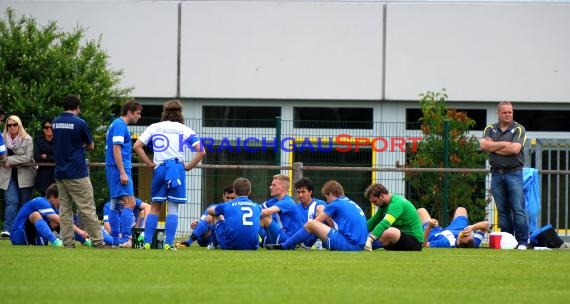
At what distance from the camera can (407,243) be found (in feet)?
50.0

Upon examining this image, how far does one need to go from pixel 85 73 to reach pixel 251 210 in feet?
25.7

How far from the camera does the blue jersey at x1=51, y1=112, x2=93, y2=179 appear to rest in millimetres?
13898

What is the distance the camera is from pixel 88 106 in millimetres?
20875

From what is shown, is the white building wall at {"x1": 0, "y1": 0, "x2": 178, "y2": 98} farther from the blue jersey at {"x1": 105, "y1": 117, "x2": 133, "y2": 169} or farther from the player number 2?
the player number 2

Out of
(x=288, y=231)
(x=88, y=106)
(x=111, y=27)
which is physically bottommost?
(x=288, y=231)

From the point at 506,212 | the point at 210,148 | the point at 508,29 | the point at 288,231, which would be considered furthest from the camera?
the point at 508,29

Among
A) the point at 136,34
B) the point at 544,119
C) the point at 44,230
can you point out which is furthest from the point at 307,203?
the point at 544,119

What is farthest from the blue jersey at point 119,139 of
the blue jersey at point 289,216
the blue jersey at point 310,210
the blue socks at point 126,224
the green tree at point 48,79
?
the green tree at point 48,79

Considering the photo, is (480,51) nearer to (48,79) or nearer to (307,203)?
(48,79)

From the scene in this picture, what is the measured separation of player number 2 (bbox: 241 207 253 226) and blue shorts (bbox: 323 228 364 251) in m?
0.98

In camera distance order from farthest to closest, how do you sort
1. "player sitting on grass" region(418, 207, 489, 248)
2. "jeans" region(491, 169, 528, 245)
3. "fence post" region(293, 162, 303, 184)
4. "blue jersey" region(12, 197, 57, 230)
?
1. "fence post" region(293, 162, 303, 184)
2. "player sitting on grass" region(418, 207, 489, 248)
3. "jeans" region(491, 169, 528, 245)
4. "blue jersey" region(12, 197, 57, 230)

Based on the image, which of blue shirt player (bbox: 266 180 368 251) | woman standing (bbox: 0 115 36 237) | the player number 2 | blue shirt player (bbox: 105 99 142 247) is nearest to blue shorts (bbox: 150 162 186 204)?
blue shirt player (bbox: 105 99 142 247)

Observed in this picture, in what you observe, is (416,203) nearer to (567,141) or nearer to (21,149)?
(567,141)

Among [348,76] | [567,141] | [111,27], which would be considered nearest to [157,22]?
[111,27]
